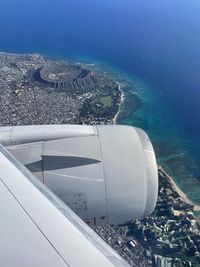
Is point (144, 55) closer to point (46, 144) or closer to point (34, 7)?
point (34, 7)

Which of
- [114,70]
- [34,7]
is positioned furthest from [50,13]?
[114,70]

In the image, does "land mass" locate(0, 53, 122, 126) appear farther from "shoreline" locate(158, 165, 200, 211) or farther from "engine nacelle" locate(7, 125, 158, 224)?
"engine nacelle" locate(7, 125, 158, 224)

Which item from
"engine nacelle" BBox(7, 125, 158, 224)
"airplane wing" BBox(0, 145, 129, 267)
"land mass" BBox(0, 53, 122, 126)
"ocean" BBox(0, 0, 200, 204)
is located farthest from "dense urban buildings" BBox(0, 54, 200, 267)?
"airplane wing" BBox(0, 145, 129, 267)

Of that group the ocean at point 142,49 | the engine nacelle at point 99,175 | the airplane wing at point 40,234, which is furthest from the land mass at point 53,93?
the airplane wing at point 40,234

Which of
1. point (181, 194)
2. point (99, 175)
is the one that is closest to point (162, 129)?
point (181, 194)

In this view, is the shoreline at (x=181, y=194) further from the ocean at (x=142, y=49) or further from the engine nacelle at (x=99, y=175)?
the engine nacelle at (x=99, y=175)
